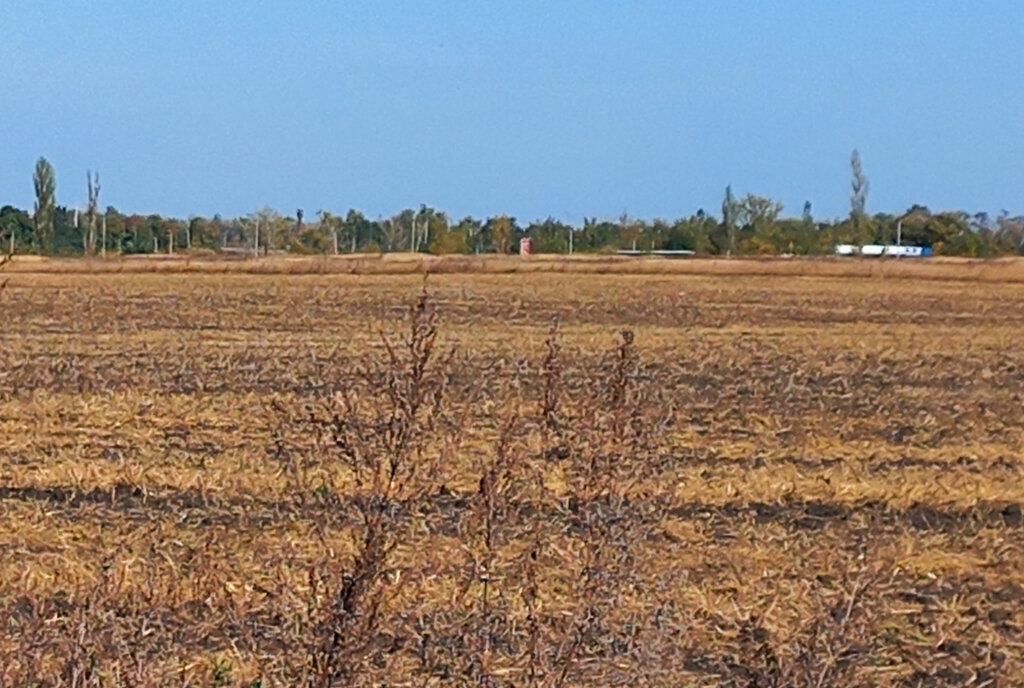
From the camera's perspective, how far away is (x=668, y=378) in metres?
14.4

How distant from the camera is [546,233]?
86750mm

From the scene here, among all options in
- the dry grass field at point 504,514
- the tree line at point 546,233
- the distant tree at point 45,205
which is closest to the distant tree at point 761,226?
the tree line at point 546,233

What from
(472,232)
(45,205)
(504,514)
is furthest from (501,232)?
(504,514)

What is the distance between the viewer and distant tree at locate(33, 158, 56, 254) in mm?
61112

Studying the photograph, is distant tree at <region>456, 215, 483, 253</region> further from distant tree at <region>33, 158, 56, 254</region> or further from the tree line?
distant tree at <region>33, 158, 56, 254</region>

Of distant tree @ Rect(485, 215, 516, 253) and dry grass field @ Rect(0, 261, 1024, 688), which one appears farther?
distant tree @ Rect(485, 215, 516, 253)

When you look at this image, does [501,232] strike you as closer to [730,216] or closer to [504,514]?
[730,216]

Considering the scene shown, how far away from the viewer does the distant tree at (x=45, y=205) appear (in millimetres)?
61112

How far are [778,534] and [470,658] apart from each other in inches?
140

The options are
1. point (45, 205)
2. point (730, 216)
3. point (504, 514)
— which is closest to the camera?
point (504, 514)

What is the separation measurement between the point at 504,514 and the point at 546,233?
83715mm

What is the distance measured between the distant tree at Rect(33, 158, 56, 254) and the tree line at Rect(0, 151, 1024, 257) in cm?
11

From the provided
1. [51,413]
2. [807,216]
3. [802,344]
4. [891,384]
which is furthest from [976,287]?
[807,216]

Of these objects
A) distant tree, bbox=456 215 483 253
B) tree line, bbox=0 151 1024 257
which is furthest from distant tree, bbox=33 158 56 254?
distant tree, bbox=456 215 483 253
